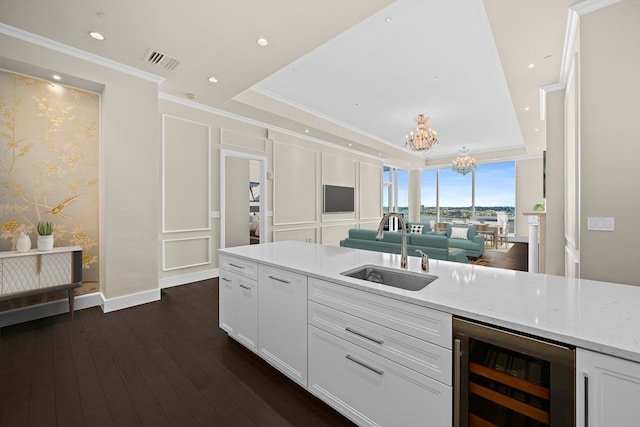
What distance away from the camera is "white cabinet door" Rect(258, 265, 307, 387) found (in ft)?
5.53

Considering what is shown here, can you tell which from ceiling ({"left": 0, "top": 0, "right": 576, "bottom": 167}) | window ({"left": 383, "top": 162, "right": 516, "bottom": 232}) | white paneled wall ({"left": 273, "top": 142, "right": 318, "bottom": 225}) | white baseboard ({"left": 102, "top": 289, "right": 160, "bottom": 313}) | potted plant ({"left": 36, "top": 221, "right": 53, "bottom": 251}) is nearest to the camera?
ceiling ({"left": 0, "top": 0, "right": 576, "bottom": 167})

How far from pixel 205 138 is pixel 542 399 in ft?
15.3

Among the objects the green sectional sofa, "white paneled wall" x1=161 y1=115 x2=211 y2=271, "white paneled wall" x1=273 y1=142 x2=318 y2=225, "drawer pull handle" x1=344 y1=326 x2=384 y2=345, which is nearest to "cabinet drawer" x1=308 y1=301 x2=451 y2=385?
"drawer pull handle" x1=344 y1=326 x2=384 y2=345

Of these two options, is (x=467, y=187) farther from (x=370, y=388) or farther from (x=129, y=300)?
(x=129, y=300)

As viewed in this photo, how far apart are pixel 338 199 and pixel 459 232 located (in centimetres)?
317

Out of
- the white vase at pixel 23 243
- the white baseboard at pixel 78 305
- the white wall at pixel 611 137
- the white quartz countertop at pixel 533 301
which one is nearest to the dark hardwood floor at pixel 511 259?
the white wall at pixel 611 137

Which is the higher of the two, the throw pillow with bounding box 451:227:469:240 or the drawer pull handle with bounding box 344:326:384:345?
the throw pillow with bounding box 451:227:469:240

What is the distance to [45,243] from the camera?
2.76 m

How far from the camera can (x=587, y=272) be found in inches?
85.0

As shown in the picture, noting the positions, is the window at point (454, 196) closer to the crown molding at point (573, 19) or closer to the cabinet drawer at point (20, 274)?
the crown molding at point (573, 19)

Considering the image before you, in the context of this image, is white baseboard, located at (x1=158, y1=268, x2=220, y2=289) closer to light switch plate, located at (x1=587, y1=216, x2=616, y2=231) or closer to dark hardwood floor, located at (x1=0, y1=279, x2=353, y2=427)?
dark hardwood floor, located at (x1=0, y1=279, x2=353, y2=427)

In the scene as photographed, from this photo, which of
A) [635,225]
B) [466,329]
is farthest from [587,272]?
[466,329]

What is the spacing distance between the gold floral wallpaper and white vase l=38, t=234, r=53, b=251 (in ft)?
0.70

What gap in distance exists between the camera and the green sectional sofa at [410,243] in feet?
12.8
